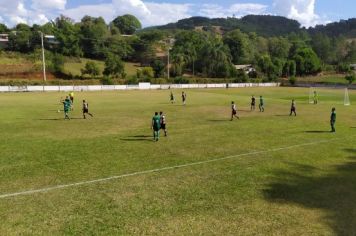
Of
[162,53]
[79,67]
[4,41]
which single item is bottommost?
[79,67]

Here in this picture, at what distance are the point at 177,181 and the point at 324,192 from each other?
18.4 ft

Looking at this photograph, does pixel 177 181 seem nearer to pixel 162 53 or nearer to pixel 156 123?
pixel 156 123

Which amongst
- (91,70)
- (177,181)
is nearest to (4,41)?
(91,70)

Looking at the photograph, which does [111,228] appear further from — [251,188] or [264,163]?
Answer: [264,163]

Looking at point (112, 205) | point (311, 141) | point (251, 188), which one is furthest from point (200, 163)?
point (311, 141)

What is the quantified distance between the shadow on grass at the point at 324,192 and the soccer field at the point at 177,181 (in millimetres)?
37

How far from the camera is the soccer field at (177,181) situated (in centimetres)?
1105

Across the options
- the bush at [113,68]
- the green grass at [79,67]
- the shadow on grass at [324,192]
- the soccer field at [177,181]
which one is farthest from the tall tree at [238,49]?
the shadow on grass at [324,192]

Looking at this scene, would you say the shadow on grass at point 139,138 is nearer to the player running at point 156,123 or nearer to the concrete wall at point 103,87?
the player running at point 156,123

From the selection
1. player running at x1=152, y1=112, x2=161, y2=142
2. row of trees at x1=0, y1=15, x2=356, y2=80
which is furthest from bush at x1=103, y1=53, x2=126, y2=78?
player running at x1=152, y1=112, x2=161, y2=142

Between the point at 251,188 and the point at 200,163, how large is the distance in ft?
13.1

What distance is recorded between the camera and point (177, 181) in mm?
15039

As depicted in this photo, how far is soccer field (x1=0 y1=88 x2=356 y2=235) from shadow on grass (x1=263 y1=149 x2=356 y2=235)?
37 millimetres

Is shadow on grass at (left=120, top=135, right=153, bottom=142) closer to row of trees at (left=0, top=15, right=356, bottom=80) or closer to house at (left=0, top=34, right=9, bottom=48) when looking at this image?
row of trees at (left=0, top=15, right=356, bottom=80)
